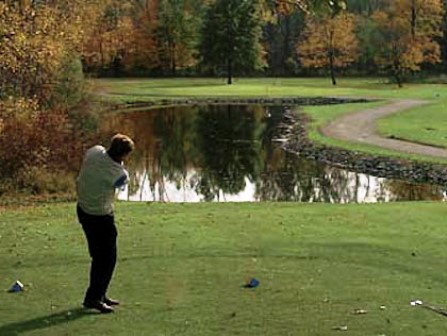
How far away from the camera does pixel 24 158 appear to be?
83.1ft

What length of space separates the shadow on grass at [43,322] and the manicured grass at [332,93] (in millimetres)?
26266

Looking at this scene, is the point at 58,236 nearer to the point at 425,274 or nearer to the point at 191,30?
the point at 425,274

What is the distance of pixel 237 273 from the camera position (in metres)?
11.8

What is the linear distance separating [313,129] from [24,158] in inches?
1004

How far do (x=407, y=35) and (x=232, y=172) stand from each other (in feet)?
204

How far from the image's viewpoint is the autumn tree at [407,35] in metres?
88.4

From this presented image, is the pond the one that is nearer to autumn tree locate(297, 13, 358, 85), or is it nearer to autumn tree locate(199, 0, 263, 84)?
autumn tree locate(199, 0, 263, 84)

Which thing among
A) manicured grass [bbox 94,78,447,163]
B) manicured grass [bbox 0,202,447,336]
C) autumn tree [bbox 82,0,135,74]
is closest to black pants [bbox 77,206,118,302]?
manicured grass [bbox 0,202,447,336]

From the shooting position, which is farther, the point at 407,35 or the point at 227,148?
the point at 407,35

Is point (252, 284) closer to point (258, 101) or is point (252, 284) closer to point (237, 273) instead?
point (237, 273)

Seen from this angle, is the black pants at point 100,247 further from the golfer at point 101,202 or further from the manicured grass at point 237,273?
the manicured grass at point 237,273

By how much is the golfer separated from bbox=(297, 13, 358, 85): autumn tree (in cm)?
8442

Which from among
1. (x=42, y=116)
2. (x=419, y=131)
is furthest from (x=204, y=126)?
(x=42, y=116)

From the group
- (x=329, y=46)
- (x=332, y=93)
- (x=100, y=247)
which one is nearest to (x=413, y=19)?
(x=329, y=46)
